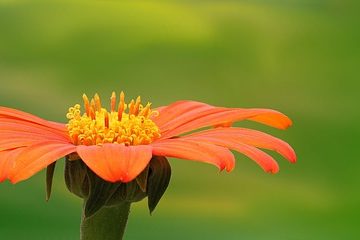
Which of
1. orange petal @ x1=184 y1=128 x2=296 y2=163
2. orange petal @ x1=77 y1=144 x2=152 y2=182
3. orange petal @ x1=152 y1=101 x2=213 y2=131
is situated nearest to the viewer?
orange petal @ x1=77 y1=144 x2=152 y2=182

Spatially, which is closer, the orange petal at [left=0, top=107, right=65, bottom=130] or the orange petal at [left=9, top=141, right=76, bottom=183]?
the orange petal at [left=9, top=141, right=76, bottom=183]

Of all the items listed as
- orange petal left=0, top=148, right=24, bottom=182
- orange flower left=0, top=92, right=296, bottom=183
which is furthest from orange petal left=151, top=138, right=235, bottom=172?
orange petal left=0, top=148, right=24, bottom=182

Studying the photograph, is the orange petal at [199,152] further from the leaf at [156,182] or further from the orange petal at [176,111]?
the orange petal at [176,111]

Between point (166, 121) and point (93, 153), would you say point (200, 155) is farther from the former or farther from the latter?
point (166, 121)

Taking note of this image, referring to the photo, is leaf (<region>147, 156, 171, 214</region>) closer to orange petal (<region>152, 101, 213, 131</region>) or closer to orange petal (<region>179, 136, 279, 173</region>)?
orange petal (<region>179, 136, 279, 173</region>)

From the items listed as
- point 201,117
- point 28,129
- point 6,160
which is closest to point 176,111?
point 201,117

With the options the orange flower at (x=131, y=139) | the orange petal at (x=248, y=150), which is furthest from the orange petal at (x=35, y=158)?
the orange petal at (x=248, y=150)

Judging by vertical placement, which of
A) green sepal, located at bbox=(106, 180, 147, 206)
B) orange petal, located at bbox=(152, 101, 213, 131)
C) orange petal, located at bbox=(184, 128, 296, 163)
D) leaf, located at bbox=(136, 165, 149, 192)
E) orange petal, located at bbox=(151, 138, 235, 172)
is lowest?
green sepal, located at bbox=(106, 180, 147, 206)

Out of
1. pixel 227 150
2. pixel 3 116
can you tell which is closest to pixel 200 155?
pixel 227 150
